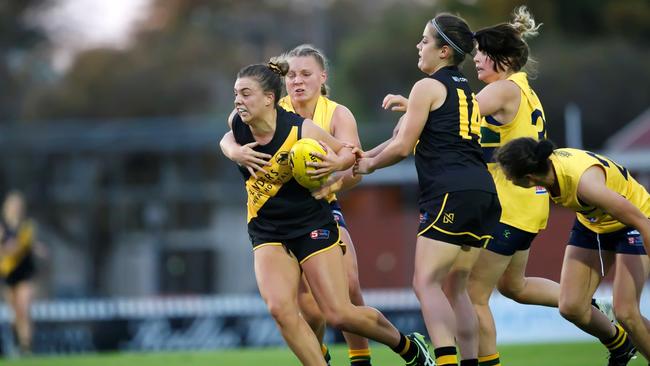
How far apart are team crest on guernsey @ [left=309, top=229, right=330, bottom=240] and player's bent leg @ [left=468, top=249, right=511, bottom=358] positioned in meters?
1.13

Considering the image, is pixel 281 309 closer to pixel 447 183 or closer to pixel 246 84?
pixel 447 183

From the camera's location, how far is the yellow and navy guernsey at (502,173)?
7871 millimetres

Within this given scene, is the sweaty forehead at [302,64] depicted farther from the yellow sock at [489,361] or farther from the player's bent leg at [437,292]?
the yellow sock at [489,361]

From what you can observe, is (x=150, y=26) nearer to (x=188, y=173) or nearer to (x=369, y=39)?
(x=369, y=39)

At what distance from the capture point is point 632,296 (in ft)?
25.3

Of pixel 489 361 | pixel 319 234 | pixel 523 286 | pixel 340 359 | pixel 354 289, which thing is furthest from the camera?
pixel 340 359

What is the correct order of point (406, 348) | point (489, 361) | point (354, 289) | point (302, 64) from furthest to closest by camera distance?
point (302, 64)
point (354, 289)
point (406, 348)
point (489, 361)

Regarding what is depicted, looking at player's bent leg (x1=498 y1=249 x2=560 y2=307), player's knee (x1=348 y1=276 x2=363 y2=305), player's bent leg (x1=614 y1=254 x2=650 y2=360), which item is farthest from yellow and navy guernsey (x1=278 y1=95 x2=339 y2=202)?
player's bent leg (x1=614 y1=254 x2=650 y2=360)

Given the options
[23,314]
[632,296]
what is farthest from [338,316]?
[23,314]

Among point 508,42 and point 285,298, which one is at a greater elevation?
point 508,42

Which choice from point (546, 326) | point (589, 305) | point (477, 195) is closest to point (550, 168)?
point (477, 195)

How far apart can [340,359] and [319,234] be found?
4.37 m

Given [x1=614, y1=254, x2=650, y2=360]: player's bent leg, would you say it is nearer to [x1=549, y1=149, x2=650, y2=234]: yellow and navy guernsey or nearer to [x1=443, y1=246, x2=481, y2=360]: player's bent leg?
[x1=549, y1=149, x2=650, y2=234]: yellow and navy guernsey

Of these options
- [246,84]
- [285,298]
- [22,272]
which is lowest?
[22,272]
